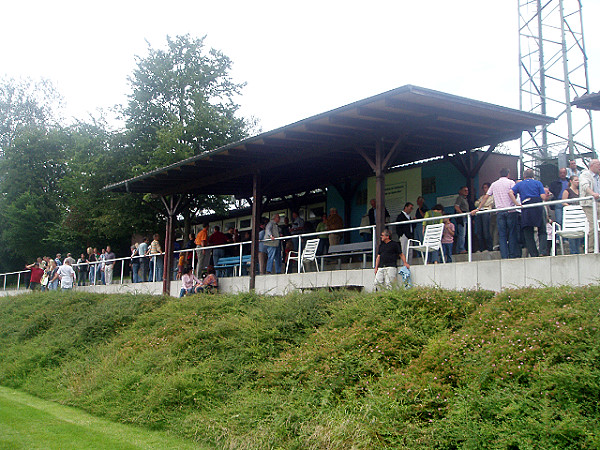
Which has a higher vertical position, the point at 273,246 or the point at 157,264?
the point at 273,246

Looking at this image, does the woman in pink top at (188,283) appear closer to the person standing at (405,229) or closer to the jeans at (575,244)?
the person standing at (405,229)

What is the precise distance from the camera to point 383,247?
472 inches

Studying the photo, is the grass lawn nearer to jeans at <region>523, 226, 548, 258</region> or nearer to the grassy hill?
the grassy hill

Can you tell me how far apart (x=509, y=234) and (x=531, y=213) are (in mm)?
604

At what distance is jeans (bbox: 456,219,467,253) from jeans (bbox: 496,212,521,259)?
2.46 meters

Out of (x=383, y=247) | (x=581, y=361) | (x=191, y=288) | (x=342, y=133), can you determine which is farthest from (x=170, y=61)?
(x=581, y=361)

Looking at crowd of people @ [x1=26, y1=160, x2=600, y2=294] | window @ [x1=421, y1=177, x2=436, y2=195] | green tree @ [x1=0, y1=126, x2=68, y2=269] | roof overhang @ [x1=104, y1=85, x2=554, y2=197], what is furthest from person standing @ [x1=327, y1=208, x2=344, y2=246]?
green tree @ [x1=0, y1=126, x2=68, y2=269]

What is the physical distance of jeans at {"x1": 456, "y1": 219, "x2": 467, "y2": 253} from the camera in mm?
13921

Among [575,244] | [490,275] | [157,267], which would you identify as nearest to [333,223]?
[490,275]

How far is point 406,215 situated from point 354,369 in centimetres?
583

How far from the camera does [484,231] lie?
1311 cm

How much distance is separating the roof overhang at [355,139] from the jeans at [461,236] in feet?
6.55

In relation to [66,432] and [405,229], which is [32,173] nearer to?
[405,229]

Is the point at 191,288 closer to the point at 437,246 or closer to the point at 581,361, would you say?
the point at 437,246
